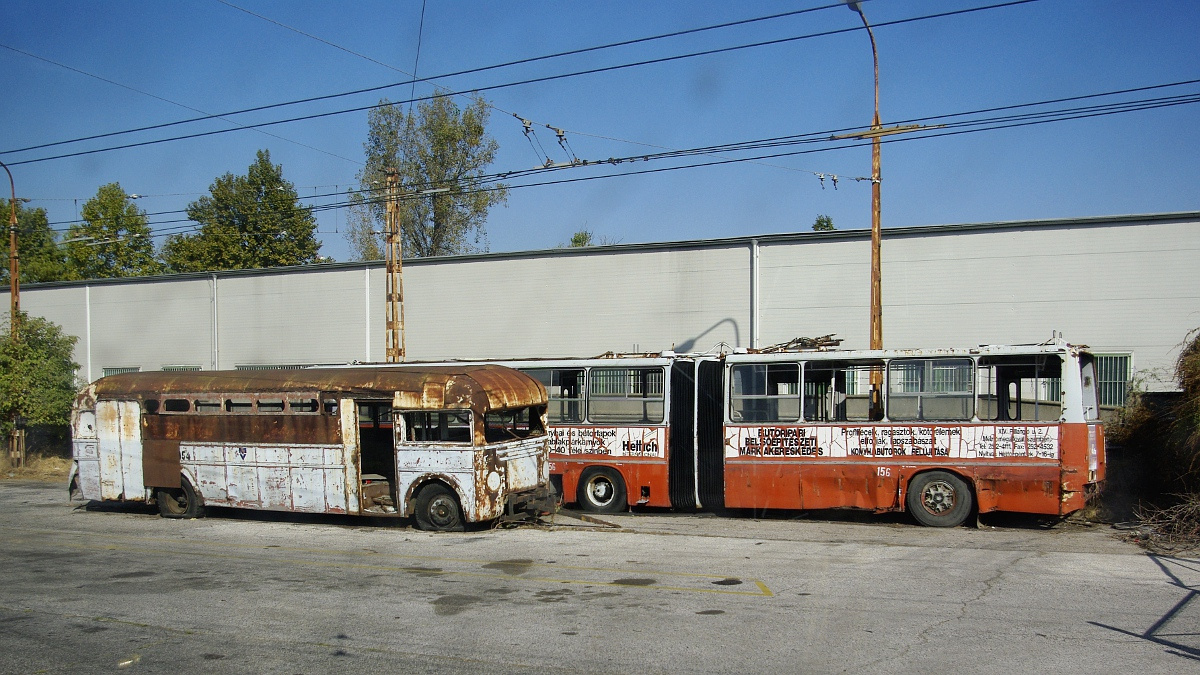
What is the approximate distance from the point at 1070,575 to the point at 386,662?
823 cm

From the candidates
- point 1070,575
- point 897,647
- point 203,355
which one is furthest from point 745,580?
point 203,355

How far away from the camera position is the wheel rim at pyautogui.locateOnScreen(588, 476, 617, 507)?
17.8 m

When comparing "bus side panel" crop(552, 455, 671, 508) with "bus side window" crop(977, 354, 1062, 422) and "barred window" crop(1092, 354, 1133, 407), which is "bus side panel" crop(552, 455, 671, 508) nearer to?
"bus side window" crop(977, 354, 1062, 422)

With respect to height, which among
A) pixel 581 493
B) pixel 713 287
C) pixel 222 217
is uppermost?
pixel 222 217

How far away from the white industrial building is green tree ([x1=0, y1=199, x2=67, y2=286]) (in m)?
Answer: 24.8

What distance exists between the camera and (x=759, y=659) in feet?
25.2

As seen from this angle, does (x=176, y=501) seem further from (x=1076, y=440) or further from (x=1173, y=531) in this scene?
(x=1173, y=531)

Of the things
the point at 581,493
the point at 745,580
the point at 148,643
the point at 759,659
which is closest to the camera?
the point at 759,659

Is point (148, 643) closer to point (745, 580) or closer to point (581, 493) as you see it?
point (745, 580)

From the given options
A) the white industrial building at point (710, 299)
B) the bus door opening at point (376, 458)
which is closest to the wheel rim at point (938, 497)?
the white industrial building at point (710, 299)

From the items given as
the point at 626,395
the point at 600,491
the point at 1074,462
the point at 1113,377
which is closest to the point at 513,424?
the point at 626,395

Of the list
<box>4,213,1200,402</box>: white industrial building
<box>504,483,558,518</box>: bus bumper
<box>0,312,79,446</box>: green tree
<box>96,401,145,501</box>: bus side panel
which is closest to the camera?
<box>504,483,558,518</box>: bus bumper

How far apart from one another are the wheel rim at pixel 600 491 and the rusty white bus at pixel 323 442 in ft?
4.79

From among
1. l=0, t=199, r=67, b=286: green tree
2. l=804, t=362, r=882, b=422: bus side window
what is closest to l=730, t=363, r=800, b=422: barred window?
l=804, t=362, r=882, b=422: bus side window
